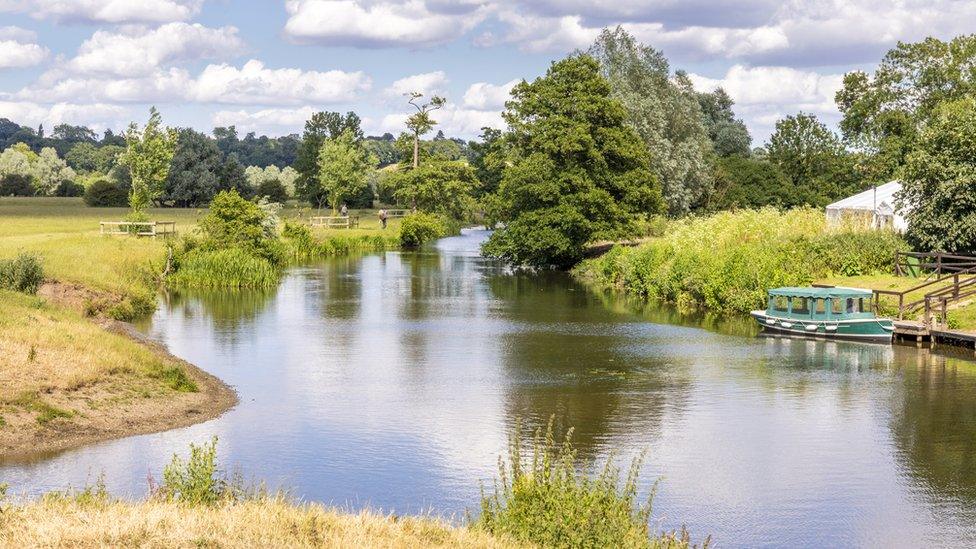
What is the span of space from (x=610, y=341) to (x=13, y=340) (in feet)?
72.5

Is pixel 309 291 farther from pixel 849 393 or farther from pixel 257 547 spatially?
pixel 257 547

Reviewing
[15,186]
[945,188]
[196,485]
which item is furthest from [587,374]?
[15,186]

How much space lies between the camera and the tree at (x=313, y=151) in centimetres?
14200

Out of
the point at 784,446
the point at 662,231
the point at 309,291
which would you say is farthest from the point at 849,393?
the point at 662,231

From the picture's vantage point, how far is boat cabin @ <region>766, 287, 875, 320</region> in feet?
148

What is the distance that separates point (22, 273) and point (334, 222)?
67.7m

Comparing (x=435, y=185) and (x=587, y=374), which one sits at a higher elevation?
(x=435, y=185)

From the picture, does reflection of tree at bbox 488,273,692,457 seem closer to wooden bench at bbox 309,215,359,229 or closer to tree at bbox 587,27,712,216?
tree at bbox 587,27,712,216

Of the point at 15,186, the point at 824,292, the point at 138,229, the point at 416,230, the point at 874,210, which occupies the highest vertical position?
the point at 15,186

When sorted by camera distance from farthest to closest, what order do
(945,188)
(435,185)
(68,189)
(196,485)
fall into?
(68,189) < (435,185) < (945,188) < (196,485)

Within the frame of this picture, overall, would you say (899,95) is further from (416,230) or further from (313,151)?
(313,151)

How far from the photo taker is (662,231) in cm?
8688

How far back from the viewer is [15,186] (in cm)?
14800

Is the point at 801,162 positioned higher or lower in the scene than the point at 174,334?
higher
